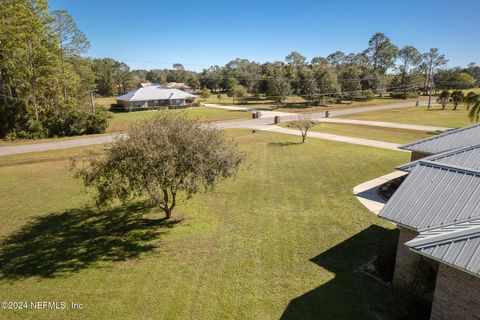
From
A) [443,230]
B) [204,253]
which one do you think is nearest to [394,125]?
[443,230]

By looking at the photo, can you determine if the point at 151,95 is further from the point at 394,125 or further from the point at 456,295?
the point at 456,295

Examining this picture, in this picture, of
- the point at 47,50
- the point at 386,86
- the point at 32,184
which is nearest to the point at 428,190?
the point at 32,184

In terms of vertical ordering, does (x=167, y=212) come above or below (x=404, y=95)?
below

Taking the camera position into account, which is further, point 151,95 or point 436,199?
point 151,95

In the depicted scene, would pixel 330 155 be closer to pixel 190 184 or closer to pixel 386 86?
pixel 190 184

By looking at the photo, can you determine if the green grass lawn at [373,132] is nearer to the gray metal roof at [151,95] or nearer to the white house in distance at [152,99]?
the white house in distance at [152,99]

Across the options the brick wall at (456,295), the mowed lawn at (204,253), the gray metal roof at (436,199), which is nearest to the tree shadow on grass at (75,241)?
the mowed lawn at (204,253)
